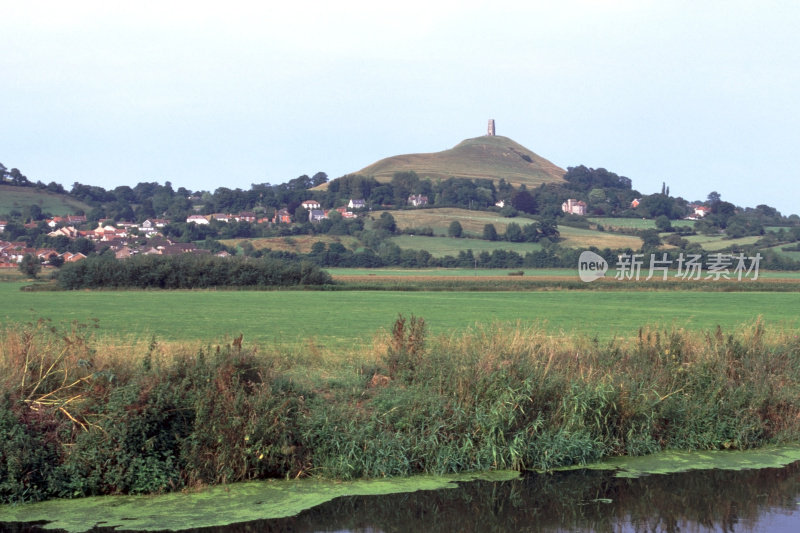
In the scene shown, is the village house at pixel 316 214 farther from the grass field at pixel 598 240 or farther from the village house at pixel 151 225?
the grass field at pixel 598 240

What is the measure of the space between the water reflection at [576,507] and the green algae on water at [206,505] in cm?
27

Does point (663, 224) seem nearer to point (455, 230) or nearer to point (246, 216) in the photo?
point (455, 230)

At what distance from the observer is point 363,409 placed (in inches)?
513

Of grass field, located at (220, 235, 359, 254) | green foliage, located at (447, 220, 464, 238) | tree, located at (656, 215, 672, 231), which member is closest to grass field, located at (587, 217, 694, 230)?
tree, located at (656, 215, 672, 231)

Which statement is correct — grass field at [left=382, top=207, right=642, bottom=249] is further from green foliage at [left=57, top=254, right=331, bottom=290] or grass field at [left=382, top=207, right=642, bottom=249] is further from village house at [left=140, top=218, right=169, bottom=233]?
green foliage at [left=57, top=254, right=331, bottom=290]

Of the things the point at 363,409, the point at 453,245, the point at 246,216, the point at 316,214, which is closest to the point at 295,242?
the point at 453,245

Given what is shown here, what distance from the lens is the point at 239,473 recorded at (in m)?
11.6

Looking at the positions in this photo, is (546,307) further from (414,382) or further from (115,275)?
(115,275)

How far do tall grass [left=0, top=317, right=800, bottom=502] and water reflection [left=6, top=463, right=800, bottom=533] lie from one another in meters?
0.98

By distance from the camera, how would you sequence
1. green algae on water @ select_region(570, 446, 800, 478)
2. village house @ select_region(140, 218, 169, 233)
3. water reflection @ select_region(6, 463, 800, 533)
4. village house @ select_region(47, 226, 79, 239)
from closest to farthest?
water reflection @ select_region(6, 463, 800, 533)
green algae on water @ select_region(570, 446, 800, 478)
village house @ select_region(47, 226, 79, 239)
village house @ select_region(140, 218, 169, 233)

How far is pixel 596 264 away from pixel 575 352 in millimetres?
120117

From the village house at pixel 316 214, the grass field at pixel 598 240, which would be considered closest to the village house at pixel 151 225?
the village house at pixel 316 214

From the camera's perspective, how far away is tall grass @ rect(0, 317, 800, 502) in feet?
36.5

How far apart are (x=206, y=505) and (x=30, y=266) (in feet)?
350
